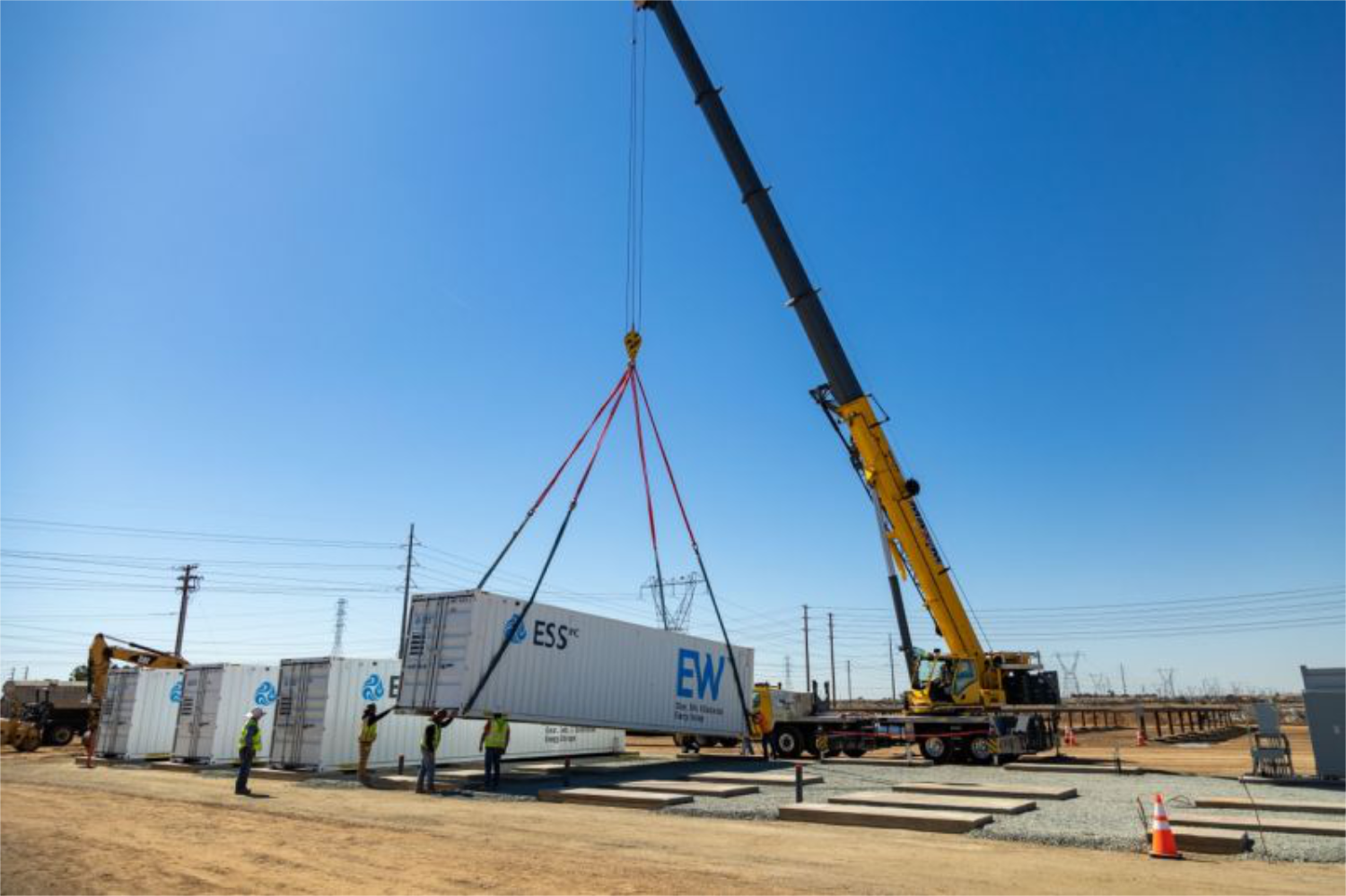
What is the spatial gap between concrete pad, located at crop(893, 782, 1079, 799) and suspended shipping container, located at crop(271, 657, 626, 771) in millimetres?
9257

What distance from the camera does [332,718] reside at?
67.5 feet

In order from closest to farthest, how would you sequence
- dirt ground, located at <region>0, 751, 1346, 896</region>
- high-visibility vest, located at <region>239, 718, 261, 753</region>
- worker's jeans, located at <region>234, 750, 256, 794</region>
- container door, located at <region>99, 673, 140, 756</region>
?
dirt ground, located at <region>0, 751, 1346, 896</region> < worker's jeans, located at <region>234, 750, 256, 794</region> < high-visibility vest, located at <region>239, 718, 261, 753</region> < container door, located at <region>99, 673, 140, 756</region>

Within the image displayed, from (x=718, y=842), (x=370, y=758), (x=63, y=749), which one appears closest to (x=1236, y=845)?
(x=718, y=842)

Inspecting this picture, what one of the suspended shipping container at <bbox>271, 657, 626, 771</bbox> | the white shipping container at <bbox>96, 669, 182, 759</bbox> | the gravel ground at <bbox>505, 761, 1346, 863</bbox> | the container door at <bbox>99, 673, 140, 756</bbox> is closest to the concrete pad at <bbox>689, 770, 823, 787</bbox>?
the gravel ground at <bbox>505, 761, 1346, 863</bbox>

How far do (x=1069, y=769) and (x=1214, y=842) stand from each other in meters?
12.9

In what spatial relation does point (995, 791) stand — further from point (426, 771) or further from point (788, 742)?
point (788, 742)

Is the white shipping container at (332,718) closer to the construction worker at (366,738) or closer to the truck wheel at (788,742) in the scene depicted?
the construction worker at (366,738)

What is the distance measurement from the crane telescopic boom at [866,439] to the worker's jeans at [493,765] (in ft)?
38.9

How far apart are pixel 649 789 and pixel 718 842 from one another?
5609 mm

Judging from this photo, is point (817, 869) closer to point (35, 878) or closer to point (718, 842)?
point (718, 842)

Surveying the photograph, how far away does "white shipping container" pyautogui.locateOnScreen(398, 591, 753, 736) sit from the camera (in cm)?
1712

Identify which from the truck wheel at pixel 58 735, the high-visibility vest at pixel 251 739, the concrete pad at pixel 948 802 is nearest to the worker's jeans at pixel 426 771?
the high-visibility vest at pixel 251 739

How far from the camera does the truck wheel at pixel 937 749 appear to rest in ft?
75.8

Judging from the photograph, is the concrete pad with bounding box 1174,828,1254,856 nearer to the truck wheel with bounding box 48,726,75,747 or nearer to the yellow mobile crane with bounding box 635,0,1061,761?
the yellow mobile crane with bounding box 635,0,1061,761
